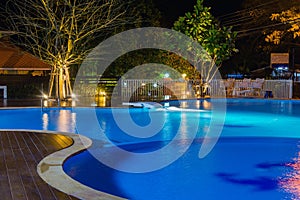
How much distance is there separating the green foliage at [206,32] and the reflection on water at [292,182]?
1148 cm

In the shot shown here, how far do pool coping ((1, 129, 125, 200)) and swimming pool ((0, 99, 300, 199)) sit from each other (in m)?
0.15

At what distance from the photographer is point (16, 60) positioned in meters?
18.2

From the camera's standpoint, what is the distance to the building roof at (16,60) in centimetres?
1770

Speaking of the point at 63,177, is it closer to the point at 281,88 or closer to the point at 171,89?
the point at 171,89

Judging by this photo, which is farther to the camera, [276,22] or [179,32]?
[276,22]

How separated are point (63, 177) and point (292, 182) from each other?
298 centimetres

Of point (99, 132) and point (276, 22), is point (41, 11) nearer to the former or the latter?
point (99, 132)

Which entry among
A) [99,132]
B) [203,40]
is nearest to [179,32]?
[203,40]

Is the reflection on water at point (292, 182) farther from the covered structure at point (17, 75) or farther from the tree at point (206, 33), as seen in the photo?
the covered structure at point (17, 75)

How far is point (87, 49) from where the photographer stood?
16.4 metres

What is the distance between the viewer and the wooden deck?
375 centimetres

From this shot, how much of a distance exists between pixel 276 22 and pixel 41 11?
42.0 feet

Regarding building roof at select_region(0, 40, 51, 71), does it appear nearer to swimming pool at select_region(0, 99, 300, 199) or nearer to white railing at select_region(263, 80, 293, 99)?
swimming pool at select_region(0, 99, 300, 199)

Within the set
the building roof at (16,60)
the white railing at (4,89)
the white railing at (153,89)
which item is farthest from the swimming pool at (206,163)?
the building roof at (16,60)
